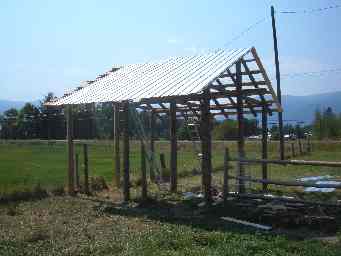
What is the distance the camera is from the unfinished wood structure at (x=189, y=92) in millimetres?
12516

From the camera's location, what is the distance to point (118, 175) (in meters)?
16.6

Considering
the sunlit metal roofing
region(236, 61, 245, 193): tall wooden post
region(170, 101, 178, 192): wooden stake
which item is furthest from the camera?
region(170, 101, 178, 192): wooden stake

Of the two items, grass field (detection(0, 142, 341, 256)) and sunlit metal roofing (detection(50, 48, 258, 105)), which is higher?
sunlit metal roofing (detection(50, 48, 258, 105))

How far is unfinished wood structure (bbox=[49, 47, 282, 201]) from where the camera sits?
1252 cm

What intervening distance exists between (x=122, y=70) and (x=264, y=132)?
5.34 m

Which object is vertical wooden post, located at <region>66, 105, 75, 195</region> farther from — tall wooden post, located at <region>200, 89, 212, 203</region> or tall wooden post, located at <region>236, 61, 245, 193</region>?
tall wooden post, located at <region>236, 61, 245, 193</region>

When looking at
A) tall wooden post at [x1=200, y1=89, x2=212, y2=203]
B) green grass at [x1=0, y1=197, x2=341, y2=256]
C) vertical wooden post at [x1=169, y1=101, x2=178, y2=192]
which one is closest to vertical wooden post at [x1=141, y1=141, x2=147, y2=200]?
green grass at [x1=0, y1=197, x2=341, y2=256]

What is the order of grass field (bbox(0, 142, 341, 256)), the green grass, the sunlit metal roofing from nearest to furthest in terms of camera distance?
1. the green grass
2. grass field (bbox(0, 142, 341, 256))
3. the sunlit metal roofing

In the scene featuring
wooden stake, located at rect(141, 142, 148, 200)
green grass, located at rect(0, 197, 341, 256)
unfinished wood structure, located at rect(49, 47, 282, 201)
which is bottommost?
green grass, located at rect(0, 197, 341, 256)

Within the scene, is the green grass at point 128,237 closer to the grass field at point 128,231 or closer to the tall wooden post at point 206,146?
the grass field at point 128,231

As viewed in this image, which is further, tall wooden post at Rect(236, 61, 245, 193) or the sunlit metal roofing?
tall wooden post at Rect(236, 61, 245, 193)

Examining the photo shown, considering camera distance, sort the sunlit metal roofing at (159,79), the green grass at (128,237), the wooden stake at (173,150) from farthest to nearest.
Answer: the wooden stake at (173,150), the sunlit metal roofing at (159,79), the green grass at (128,237)

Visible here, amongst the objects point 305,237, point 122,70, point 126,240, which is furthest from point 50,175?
point 305,237

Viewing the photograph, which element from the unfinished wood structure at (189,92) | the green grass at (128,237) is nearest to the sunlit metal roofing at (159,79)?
the unfinished wood structure at (189,92)
